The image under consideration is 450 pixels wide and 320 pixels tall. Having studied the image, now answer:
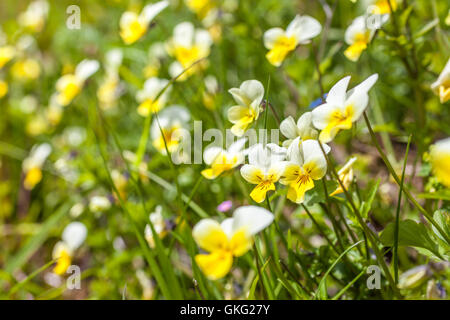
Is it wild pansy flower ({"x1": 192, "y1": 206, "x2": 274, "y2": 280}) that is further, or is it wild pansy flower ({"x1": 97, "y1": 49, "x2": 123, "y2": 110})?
wild pansy flower ({"x1": 97, "y1": 49, "x2": 123, "y2": 110})

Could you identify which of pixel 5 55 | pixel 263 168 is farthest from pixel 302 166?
pixel 5 55

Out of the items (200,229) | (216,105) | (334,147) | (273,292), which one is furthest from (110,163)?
(200,229)

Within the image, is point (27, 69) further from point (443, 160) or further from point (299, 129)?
point (443, 160)

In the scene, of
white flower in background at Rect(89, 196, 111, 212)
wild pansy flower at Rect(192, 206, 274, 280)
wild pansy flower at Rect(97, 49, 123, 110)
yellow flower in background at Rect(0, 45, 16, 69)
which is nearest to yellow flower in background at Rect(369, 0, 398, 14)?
wild pansy flower at Rect(192, 206, 274, 280)

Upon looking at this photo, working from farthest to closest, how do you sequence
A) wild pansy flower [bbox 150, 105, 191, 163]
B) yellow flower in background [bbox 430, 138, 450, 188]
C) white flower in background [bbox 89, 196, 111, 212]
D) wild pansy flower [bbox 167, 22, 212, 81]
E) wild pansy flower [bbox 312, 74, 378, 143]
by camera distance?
wild pansy flower [bbox 167, 22, 212, 81]
white flower in background [bbox 89, 196, 111, 212]
wild pansy flower [bbox 150, 105, 191, 163]
wild pansy flower [bbox 312, 74, 378, 143]
yellow flower in background [bbox 430, 138, 450, 188]

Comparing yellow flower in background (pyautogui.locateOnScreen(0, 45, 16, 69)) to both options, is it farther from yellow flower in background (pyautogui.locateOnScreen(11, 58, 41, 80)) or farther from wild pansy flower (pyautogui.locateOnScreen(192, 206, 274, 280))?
wild pansy flower (pyautogui.locateOnScreen(192, 206, 274, 280))

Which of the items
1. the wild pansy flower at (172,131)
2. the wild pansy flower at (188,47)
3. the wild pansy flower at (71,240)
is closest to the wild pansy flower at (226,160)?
the wild pansy flower at (172,131)

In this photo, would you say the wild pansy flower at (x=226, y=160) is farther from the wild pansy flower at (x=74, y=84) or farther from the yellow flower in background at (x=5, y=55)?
the yellow flower in background at (x=5, y=55)
